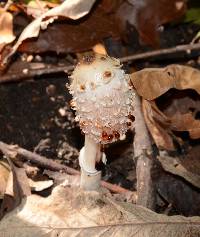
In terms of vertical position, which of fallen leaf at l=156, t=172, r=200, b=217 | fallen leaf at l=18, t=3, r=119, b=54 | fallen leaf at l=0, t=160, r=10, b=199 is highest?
fallen leaf at l=18, t=3, r=119, b=54

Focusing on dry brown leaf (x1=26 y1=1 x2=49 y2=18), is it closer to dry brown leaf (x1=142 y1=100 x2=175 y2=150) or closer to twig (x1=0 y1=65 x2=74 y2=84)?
twig (x1=0 y1=65 x2=74 y2=84)

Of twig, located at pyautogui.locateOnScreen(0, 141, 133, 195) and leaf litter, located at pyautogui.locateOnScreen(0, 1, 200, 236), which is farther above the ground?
twig, located at pyautogui.locateOnScreen(0, 141, 133, 195)

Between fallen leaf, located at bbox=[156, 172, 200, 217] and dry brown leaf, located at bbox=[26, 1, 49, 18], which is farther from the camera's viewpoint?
dry brown leaf, located at bbox=[26, 1, 49, 18]

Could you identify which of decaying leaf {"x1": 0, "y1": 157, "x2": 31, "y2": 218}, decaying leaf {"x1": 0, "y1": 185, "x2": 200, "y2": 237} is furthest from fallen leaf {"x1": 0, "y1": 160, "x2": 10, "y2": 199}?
decaying leaf {"x1": 0, "y1": 185, "x2": 200, "y2": 237}

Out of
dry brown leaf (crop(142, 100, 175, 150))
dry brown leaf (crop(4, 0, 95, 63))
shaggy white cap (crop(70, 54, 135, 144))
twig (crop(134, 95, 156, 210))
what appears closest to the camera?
shaggy white cap (crop(70, 54, 135, 144))

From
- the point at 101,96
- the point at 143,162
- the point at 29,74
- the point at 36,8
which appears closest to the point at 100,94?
the point at 101,96

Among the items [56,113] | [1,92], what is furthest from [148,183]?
[1,92]

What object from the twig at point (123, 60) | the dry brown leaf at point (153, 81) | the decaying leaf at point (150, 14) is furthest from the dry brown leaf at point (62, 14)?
the dry brown leaf at point (153, 81)

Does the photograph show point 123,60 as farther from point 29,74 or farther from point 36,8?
point 36,8
